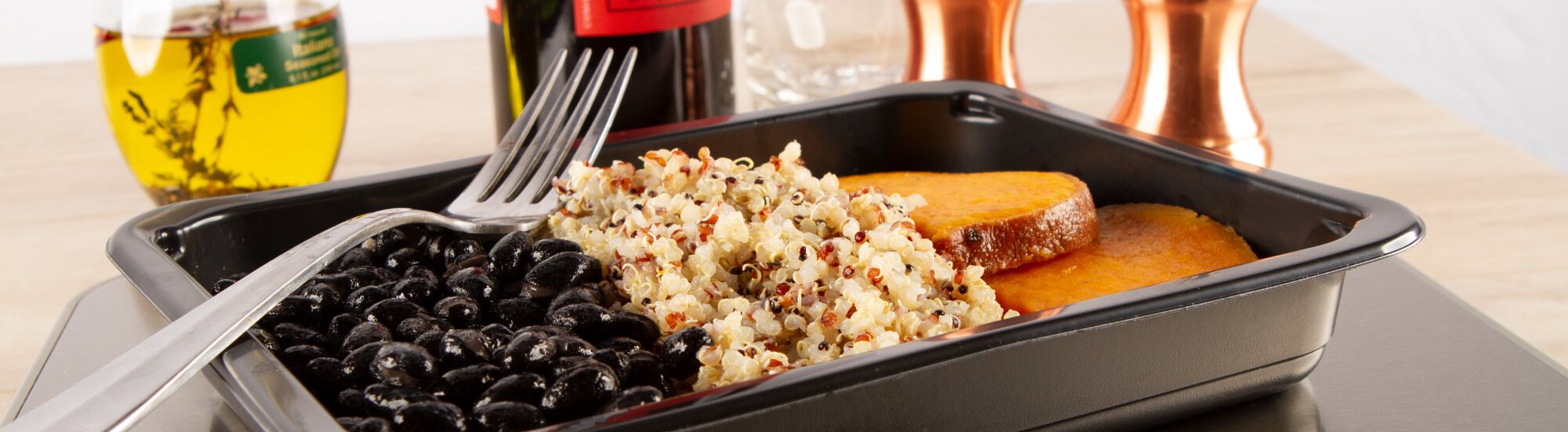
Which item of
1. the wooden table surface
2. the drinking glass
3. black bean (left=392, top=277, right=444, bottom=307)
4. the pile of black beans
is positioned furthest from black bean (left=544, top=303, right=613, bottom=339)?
the drinking glass

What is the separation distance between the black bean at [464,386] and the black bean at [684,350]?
0.34ft

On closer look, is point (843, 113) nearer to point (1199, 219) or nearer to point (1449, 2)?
point (1199, 219)

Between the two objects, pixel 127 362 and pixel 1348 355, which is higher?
pixel 127 362

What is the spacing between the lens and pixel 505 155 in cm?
107

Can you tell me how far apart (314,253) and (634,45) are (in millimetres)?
535

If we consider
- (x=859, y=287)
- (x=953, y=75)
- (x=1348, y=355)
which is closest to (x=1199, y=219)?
(x=1348, y=355)

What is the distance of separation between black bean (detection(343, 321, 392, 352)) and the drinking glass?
0.91m

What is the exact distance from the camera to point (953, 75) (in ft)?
4.68

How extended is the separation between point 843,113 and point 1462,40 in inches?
69.4

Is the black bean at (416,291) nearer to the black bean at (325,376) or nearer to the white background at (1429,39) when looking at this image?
the black bean at (325,376)

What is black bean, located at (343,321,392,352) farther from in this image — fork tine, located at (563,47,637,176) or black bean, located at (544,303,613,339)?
fork tine, located at (563,47,637,176)

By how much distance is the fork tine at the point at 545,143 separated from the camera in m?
1.04

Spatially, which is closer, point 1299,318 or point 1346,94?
point 1299,318

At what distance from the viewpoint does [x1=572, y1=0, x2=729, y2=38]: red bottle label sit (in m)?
1.26
